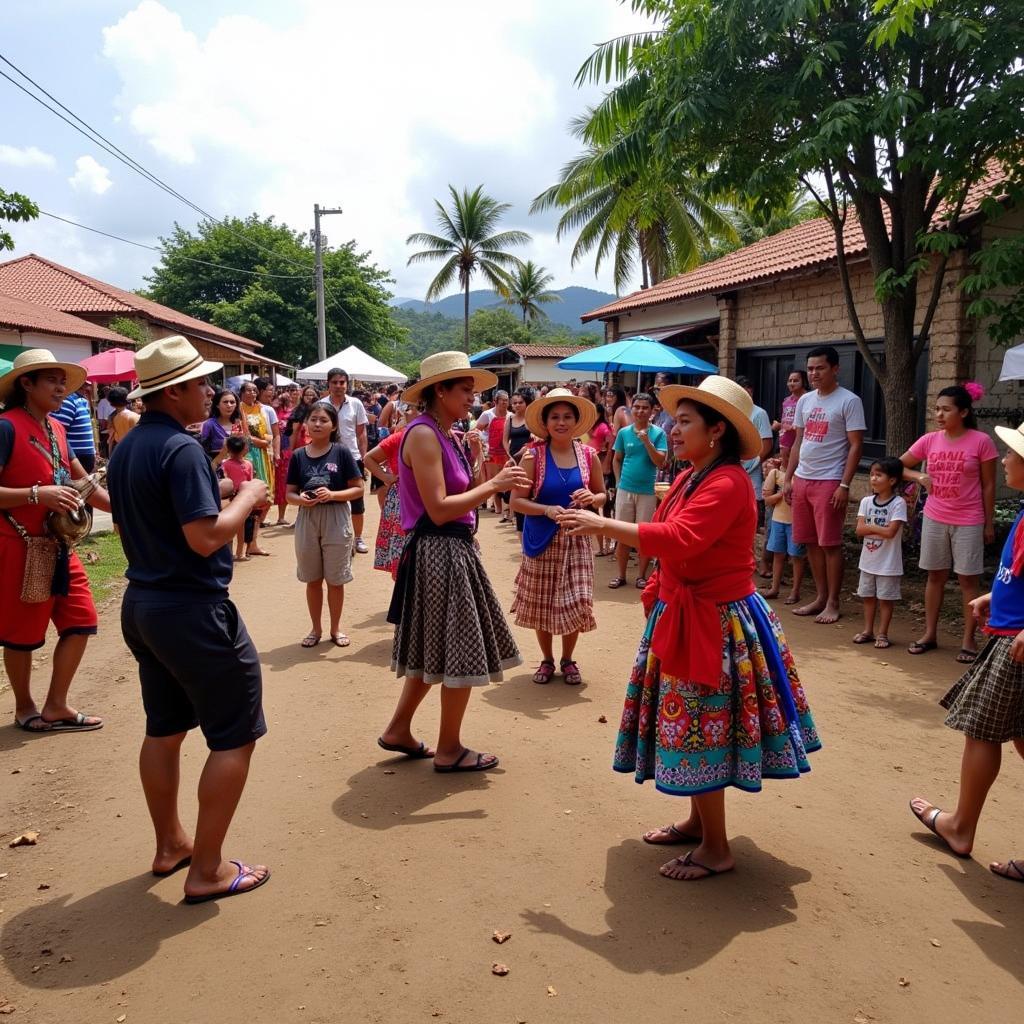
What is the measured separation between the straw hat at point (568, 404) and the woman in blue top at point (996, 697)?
2530 mm

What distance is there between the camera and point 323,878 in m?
3.22

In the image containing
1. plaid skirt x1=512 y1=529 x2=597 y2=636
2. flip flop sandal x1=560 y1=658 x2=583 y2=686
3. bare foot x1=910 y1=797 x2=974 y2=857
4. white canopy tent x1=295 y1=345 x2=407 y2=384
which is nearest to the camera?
bare foot x1=910 y1=797 x2=974 y2=857

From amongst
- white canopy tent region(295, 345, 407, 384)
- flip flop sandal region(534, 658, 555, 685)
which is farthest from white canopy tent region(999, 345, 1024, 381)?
white canopy tent region(295, 345, 407, 384)

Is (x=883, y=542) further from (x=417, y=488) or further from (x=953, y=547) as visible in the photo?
(x=417, y=488)

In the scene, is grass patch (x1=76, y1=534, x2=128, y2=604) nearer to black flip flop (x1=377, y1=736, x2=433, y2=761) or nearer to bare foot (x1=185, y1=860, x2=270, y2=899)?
black flip flop (x1=377, y1=736, x2=433, y2=761)

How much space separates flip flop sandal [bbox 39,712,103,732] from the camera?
468 centimetres

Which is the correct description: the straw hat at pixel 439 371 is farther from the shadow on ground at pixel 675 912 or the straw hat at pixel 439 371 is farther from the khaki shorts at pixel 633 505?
the khaki shorts at pixel 633 505

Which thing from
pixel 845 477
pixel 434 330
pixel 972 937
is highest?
pixel 434 330

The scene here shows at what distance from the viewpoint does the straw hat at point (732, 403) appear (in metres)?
2.97

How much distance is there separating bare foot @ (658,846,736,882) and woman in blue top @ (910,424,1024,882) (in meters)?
1.00

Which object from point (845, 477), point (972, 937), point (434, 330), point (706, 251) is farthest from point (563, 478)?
point (434, 330)

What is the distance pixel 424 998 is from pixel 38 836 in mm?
2027

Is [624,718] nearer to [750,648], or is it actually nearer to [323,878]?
[750,648]

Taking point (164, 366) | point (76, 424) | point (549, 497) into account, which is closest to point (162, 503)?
point (164, 366)
